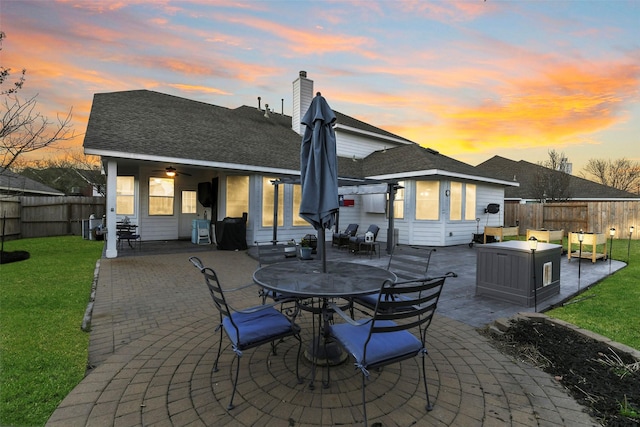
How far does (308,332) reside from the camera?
341 centimetres

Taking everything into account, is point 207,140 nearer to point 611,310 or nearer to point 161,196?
point 161,196

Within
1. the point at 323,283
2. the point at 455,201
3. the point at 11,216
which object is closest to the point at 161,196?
Result: the point at 11,216

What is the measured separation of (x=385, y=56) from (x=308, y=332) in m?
9.06

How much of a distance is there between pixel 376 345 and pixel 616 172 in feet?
154

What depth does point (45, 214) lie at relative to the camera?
13.3 metres

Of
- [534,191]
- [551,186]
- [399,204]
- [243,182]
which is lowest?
[399,204]

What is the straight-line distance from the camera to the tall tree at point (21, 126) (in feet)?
23.8

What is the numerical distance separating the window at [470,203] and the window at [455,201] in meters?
0.41

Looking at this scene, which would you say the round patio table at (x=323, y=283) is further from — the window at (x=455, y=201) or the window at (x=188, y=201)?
the window at (x=188, y=201)

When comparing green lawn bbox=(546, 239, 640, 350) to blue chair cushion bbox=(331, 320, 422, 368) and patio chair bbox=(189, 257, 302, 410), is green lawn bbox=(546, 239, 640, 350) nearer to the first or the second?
blue chair cushion bbox=(331, 320, 422, 368)

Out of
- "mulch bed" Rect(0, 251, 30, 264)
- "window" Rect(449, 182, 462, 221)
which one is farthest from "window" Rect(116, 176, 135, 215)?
"window" Rect(449, 182, 462, 221)

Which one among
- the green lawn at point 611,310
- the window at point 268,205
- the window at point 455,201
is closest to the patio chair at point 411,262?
the green lawn at point 611,310

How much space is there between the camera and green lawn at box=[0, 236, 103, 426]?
86.5 inches

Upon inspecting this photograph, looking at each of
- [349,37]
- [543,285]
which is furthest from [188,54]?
[543,285]
